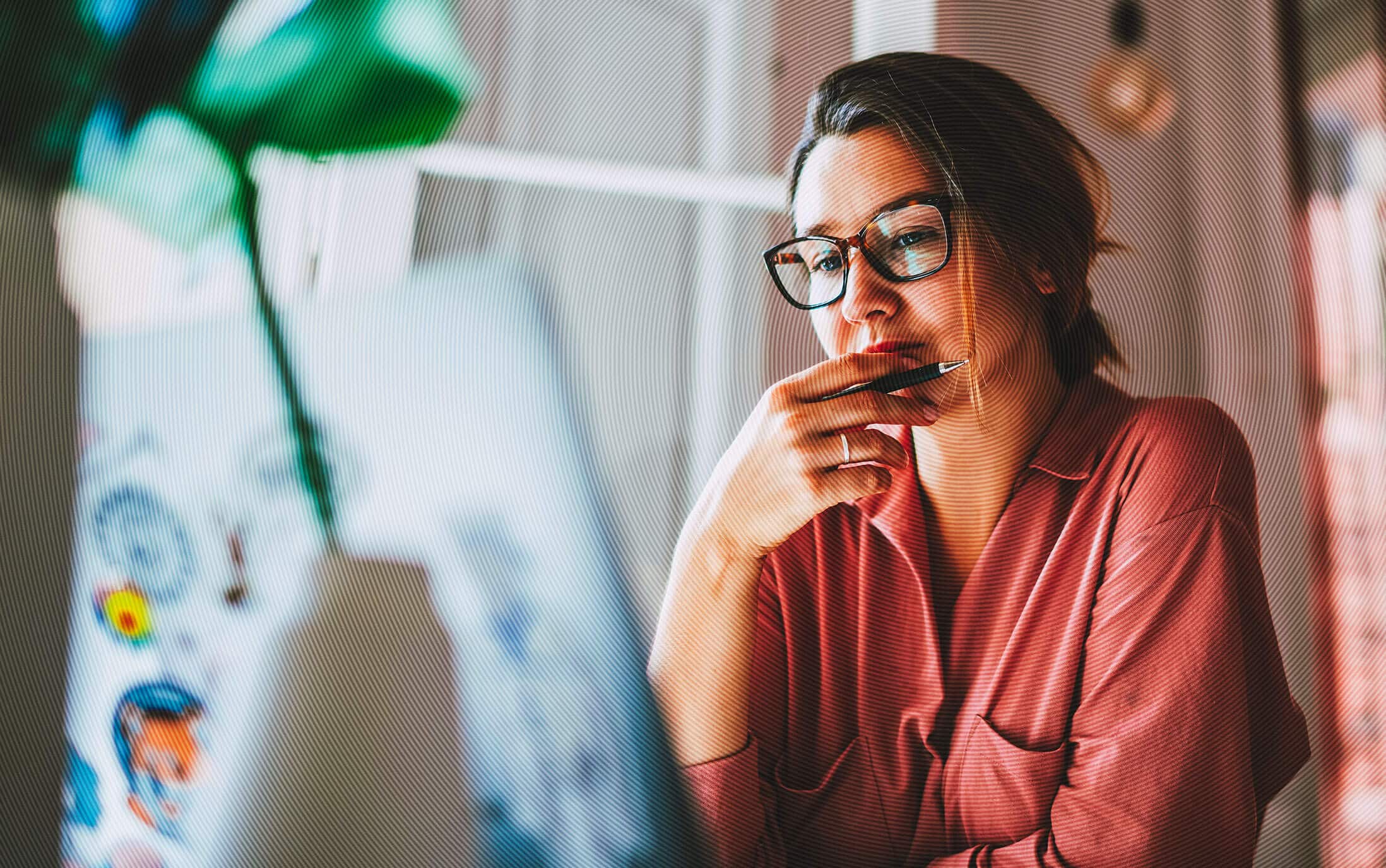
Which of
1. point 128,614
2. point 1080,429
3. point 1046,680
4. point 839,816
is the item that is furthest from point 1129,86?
point 128,614

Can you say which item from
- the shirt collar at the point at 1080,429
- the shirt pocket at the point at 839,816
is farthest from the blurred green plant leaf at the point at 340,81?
the shirt pocket at the point at 839,816

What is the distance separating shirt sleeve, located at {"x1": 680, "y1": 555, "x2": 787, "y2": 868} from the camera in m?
0.61

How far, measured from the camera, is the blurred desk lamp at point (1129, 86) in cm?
59

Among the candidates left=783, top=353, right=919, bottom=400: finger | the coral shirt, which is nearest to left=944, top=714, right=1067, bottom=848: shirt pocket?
the coral shirt

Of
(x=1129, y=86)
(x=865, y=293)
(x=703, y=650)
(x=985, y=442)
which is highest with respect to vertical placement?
(x=1129, y=86)

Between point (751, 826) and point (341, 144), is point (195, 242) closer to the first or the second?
point (341, 144)

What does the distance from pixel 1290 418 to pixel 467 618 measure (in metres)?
0.52

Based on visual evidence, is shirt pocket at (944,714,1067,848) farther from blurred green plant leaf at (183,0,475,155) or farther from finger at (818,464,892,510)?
blurred green plant leaf at (183,0,475,155)

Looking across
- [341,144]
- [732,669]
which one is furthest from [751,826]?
[341,144]

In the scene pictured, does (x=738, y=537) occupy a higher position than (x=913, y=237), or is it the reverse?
(x=913, y=237)

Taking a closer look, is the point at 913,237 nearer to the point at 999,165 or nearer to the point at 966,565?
the point at 999,165

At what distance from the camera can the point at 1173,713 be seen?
1.77 ft

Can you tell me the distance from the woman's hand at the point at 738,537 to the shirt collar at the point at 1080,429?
4 cm

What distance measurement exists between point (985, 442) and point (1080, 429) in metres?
0.06
